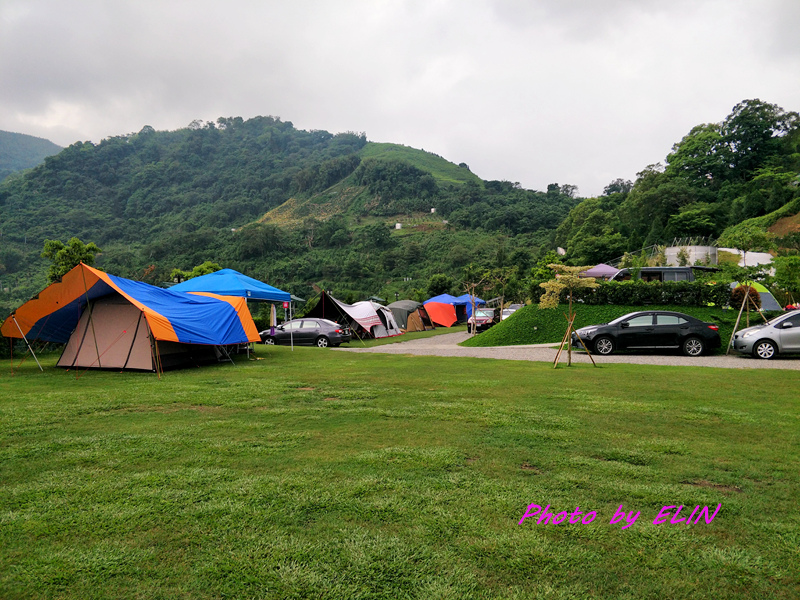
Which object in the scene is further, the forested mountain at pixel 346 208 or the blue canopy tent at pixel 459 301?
the forested mountain at pixel 346 208

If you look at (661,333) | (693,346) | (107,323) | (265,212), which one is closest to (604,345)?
(661,333)

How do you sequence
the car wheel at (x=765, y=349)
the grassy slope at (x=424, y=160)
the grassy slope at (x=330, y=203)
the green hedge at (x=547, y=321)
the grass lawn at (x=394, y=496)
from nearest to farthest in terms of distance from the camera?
the grass lawn at (x=394, y=496), the car wheel at (x=765, y=349), the green hedge at (x=547, y=321), the grassy slope at (x=330, y=203), the grassy slope at (x=424, y=160)

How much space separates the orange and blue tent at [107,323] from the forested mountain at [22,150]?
176442 millimetres

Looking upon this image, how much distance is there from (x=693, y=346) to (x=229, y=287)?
15653mm

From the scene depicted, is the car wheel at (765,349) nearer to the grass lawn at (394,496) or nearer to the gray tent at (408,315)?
the grass lawn at (394,496)

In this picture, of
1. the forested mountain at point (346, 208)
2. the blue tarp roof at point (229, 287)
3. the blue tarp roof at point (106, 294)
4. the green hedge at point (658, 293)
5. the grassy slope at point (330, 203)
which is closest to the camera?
the blue tarp roof at point (106, 294)

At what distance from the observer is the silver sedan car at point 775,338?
1316 centimetres

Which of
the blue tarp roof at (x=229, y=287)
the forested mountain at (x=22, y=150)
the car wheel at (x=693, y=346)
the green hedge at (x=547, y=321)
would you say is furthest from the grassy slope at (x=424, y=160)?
the car wheel at (x=693, y=346)

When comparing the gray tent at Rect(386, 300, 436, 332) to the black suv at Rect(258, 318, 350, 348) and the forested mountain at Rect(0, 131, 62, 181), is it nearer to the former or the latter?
the black suv at Rect(258, 318, 350, 348)

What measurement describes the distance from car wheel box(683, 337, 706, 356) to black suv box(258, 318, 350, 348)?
41.7ft

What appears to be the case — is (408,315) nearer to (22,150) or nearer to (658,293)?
(658,293)

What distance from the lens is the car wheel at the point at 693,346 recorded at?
1459 cm

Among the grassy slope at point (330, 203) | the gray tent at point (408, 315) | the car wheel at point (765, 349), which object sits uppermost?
the grassy slope at point (330, 203)

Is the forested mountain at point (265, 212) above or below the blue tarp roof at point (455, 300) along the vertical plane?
above
